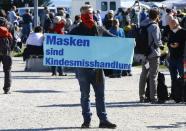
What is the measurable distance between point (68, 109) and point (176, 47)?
2.79 meters

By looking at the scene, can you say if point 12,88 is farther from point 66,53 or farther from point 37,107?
point 66,53

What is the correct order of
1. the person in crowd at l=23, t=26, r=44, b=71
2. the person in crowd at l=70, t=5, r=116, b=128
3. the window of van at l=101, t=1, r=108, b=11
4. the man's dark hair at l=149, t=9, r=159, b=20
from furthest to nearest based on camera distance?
1. the window of van at l=101, t=1, r=108, b=11
2. the person in crowd at l=23, t=26, r=44, b=71
3. the man's dark hair at l=149, t=9, r=159, b=20
4. the person in crowd at l=70, t=5, r=116, b=128

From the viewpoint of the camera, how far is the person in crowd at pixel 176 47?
50.2 feet

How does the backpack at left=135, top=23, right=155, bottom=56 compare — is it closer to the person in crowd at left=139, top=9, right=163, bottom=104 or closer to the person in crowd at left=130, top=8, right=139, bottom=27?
the person in crowd at left=139, top=9, right=163, bottom=104

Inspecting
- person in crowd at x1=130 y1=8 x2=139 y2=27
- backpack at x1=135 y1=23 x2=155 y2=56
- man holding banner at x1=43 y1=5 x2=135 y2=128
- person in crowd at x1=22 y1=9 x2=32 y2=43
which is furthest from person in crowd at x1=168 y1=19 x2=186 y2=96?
person in crowd at x1=130 y1=8 x2=139 y2=27

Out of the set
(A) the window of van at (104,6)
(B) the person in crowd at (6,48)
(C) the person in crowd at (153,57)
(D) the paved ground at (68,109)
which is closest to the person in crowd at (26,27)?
(D) the paved ground at (68,109)

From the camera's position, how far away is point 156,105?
14.9 m

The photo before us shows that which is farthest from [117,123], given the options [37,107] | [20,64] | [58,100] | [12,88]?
[20,64]

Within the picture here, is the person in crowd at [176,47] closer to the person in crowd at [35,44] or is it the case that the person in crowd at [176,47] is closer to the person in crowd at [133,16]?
the person in crowd at [35,44]

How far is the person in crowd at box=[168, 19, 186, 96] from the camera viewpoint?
1529 cm

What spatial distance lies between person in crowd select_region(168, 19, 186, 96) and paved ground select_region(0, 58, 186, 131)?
75 cm

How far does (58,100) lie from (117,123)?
371 cm

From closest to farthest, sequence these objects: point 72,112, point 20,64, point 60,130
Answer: point 60,130
point 72,112
point 20,64

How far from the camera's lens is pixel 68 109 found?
14.2 meters
